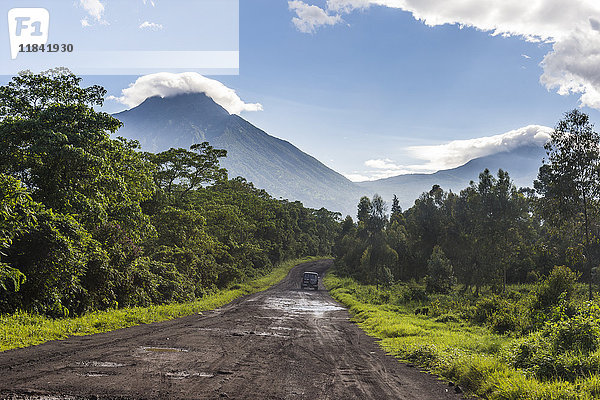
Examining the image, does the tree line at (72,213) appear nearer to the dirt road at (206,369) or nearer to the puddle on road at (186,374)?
the dirt road at (206,369)

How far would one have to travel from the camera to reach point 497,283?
41.0 metres

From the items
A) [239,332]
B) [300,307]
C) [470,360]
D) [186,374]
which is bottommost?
[300,307]

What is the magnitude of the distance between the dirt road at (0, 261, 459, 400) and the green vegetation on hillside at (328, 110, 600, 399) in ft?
5.21

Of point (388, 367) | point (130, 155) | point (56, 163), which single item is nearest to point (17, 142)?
point (56, 163)

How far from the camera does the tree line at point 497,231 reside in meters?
30.4

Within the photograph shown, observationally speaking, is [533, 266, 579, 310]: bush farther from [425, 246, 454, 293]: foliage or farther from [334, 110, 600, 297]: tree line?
[425, 246, 454, 293]: foliage

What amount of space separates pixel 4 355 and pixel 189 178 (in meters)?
22.6

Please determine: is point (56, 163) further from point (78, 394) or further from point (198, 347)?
point (78, 394)

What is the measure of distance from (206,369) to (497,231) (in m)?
40.7

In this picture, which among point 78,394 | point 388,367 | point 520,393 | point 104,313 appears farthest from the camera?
point 104,313

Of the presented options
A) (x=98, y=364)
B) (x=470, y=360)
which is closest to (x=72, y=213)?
(x=98, y=364)

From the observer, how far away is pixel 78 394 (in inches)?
234

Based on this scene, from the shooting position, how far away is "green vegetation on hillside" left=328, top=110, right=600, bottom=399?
7.99 metres

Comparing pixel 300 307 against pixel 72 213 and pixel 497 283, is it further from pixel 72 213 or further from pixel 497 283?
pixel 497 283
